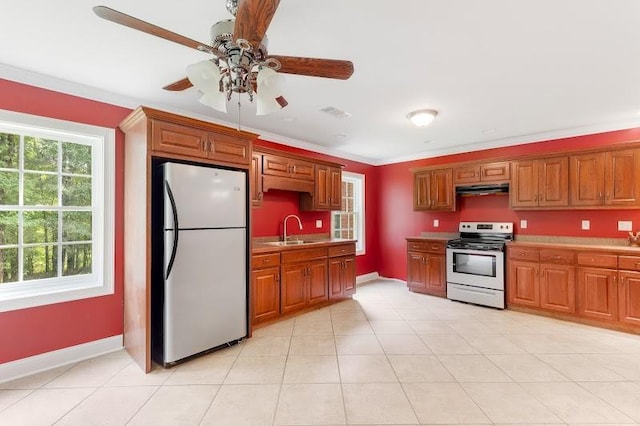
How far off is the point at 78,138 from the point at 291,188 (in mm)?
2434

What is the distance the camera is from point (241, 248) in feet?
10.6

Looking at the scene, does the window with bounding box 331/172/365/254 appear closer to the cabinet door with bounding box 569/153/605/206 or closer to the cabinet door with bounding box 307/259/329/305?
the cabinet door with bounding box 307/259/329/305

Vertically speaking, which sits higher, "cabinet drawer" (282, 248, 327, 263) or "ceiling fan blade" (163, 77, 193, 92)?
"ceiling fan blade" (163, 77, 193, 92)

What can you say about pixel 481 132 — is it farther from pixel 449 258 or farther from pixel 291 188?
pixel 291 188

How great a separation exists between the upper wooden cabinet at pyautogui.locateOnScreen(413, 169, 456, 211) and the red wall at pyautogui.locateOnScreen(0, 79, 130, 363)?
4.48 meters

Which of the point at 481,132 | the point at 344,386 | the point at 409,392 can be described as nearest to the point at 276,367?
the point at 344,386

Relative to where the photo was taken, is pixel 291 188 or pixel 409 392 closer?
pixel 409 392

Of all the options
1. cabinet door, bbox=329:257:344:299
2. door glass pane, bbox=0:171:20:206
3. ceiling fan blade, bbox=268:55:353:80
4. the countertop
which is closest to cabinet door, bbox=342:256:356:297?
cabinet door, bbox=329:257:344:299

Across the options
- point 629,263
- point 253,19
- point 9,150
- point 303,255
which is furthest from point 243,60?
point 629,263

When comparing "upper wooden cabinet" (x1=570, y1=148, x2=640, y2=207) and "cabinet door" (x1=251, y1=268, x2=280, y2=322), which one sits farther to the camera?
"upper wooden cabinet" (x1=570, y1=148, x2=640, y2=207)

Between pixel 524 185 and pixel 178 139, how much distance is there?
4512mm

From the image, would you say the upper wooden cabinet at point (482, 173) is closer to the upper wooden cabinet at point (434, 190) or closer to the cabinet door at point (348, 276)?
the upper wooden cabinet at point (434, 190)

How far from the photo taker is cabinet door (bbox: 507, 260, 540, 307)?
412 cm

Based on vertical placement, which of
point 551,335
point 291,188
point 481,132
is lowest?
point 551,335
